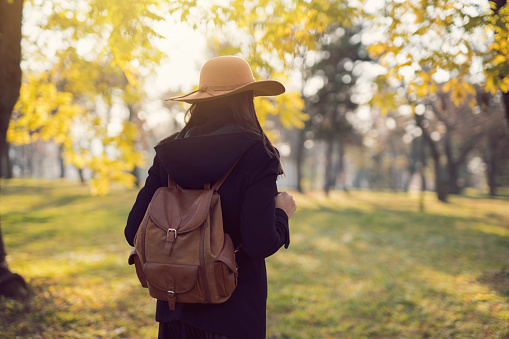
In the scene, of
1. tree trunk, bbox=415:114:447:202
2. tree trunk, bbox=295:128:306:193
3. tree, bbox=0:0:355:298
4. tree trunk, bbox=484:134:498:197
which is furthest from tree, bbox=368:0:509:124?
tree trunk, bbox=484:134:498:197

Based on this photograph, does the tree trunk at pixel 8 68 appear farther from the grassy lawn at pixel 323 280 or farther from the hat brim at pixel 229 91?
the hat brim at pixel 229 91

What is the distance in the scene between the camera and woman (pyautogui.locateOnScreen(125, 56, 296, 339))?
1499 millimetres

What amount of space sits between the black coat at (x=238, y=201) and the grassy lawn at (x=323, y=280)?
2.89m

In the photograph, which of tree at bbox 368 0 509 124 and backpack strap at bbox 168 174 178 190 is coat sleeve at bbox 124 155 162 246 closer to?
backpack strap at bbox 168 174 178 190

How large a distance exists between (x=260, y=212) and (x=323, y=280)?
218 inches

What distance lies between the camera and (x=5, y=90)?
4.06 metres

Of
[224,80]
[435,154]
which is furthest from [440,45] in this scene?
[435,154]

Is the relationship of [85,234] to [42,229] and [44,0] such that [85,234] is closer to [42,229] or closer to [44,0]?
[42,229]

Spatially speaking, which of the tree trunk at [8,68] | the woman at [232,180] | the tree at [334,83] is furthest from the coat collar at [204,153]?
the tree at [334,83]

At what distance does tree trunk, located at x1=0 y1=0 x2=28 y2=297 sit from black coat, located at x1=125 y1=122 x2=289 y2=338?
A: 11.6ft

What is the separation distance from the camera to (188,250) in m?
1.45

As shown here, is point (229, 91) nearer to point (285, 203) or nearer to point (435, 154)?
point (285, 203)

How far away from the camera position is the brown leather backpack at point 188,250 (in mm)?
1437

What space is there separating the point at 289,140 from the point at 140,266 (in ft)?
120
